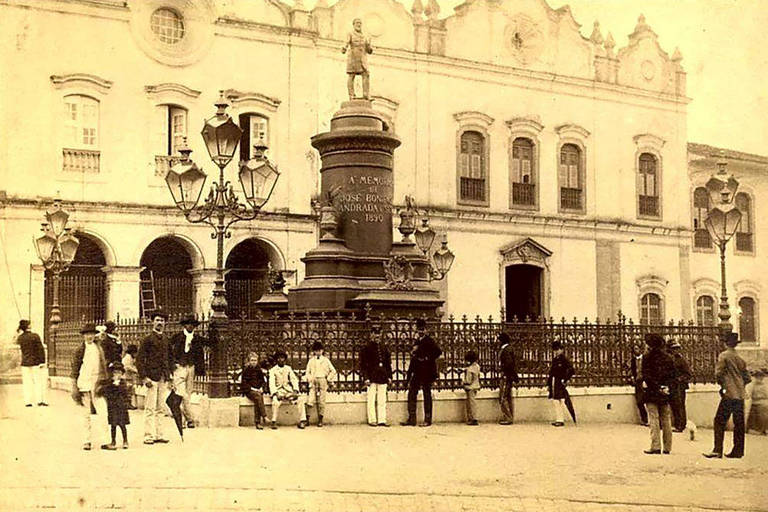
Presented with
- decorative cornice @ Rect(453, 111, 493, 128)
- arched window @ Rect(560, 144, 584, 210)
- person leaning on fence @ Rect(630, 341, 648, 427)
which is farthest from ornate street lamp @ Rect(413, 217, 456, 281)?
person leaning on fence @ Rect(630, 341, 648, 427)

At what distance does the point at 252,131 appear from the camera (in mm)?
26953

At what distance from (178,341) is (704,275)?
26.4 metres

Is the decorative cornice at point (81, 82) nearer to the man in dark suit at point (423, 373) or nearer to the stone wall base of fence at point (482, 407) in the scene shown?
the stone wall base of fence at point (482, 407)

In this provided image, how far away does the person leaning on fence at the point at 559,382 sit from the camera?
13867 mm

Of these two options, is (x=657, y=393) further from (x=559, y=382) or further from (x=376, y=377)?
(x=376, y=377)

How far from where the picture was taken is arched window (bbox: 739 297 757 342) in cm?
3478

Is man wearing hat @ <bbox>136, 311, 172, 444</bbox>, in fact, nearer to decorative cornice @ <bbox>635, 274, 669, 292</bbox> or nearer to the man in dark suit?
the man in dark suit

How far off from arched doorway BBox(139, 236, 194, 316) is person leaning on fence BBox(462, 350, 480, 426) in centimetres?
1354

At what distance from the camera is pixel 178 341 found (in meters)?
12.4

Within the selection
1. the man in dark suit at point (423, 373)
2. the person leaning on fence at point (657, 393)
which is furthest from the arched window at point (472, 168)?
the person leaning on fence at point (657, 393)

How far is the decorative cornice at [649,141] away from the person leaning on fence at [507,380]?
21.3 metres

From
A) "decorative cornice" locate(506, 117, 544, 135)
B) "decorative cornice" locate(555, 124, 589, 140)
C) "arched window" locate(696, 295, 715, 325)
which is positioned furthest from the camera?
"arched window" locate(696, 295, 715, 325)

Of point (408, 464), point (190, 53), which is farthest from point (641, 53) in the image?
point (408, 464)

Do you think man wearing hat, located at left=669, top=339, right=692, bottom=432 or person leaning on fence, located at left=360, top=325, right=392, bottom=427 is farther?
man wearing hat, located at left=669, top=339, right=692, bottom=432
